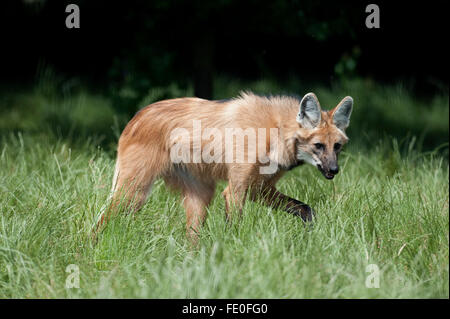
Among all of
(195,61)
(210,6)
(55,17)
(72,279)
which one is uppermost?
(55,17)

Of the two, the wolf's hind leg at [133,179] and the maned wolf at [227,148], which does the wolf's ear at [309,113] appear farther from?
the wolf's hind leg at [133,179]

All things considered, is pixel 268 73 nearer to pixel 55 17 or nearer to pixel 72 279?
pixel 55 17

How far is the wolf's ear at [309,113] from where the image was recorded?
3.37 metres

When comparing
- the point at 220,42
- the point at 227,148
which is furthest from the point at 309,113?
the point at 220,42

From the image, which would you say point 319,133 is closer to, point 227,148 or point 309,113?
point 309,113

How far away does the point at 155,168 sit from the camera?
12.0 ft

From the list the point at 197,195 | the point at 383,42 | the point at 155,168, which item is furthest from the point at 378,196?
the point at 383,42

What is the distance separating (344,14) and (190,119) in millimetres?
2414

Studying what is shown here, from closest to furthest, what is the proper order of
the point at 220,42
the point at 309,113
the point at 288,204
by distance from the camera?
1. the point at 309,113
2. the point at 288,204
3. the point at 220,42

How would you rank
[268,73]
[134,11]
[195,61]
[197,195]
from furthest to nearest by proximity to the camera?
1. [268,73]
2. [195,61]
3. [134,11]
4. [197,195]

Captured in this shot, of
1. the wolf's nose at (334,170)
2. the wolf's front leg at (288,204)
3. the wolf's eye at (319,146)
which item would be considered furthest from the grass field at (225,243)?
the wolf's eye at (319,146)

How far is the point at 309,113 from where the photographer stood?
134 inches

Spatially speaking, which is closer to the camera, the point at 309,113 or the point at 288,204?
the point at 309,113

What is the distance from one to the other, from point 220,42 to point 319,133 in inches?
214
